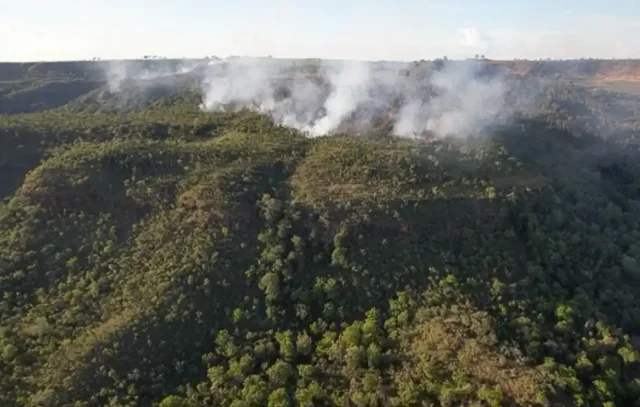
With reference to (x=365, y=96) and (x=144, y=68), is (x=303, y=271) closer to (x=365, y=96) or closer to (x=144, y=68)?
(x=365, y=96)

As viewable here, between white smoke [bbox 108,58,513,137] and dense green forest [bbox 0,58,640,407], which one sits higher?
white smoke [bbox 108,58,513,137]

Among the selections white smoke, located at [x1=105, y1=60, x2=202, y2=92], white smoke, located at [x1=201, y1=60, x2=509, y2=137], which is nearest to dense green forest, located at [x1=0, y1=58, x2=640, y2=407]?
white smoke, located at [x1=201, y1=60, x2=509, y2=137]

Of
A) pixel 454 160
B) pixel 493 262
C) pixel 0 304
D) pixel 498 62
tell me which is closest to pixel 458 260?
pixel 493 262

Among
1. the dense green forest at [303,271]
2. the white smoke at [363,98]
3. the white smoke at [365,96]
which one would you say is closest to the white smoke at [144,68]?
the white smoke at [365,96]

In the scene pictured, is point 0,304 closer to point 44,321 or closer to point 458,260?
point 44,321

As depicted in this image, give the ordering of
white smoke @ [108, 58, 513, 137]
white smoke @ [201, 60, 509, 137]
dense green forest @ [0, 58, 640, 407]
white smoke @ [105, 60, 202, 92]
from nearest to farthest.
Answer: dense green forest @ [0, 58, 640, 407], white smoke @ [201, 60, 509, 137], white smoke @ [108, 58, 513, 137], white smoke @ [105, 60, 202, 92]

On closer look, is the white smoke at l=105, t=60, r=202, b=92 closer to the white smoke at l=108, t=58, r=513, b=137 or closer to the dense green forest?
the white smoke at l=108, t=58, r=513, b=137

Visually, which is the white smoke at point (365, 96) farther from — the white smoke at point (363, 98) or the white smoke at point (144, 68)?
the white smoke at point (144, 68)

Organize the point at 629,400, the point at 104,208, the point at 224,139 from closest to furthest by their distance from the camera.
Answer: the point at 629,400
the point at 104,208
the point at 224,139

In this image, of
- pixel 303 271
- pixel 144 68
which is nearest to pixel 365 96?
pixel 303 271

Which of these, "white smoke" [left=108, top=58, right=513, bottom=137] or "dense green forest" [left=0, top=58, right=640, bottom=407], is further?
"white smoke" [left=108, top=58, right=513, bottom=137]
